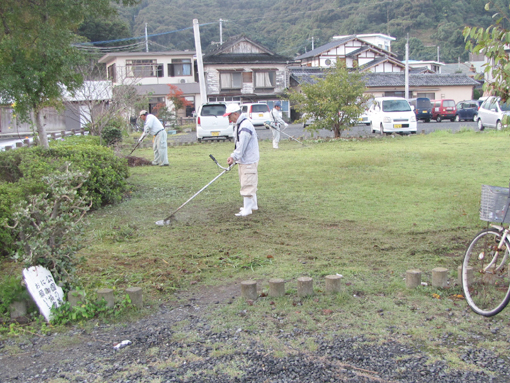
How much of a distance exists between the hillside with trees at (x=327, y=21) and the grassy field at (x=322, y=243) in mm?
50056

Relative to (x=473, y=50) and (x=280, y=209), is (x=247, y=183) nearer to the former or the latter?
(x=280, y=209)

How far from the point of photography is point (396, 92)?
42938 mm

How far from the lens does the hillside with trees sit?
58.4 metres

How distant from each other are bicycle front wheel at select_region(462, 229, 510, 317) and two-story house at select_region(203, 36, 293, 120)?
37.3 meters

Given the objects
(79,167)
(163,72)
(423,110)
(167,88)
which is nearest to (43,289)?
(79,167)

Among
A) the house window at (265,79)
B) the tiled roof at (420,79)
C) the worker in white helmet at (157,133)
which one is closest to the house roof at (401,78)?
the tiled roof at (420,79)

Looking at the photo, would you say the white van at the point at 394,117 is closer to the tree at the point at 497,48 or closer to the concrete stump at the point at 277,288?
the tree at the point at 497,48

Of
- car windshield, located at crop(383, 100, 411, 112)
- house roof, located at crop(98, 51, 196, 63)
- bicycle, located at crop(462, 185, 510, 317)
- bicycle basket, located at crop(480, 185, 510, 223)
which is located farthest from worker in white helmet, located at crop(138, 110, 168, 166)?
house roof, located at crop(98, 51, 196, 63)

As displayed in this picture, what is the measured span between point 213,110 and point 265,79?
22063 millimetres

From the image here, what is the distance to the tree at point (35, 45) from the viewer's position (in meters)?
7.70

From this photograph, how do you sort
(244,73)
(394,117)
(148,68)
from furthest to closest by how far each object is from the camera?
(244,73)
(148,68)
(394,117)

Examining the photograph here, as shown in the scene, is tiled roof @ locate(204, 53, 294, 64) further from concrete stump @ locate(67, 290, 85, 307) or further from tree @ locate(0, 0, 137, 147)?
concrete stump @ locate(67, 290, 85, 307)

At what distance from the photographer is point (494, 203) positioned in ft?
12.5

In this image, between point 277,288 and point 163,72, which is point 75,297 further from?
point 163,72
